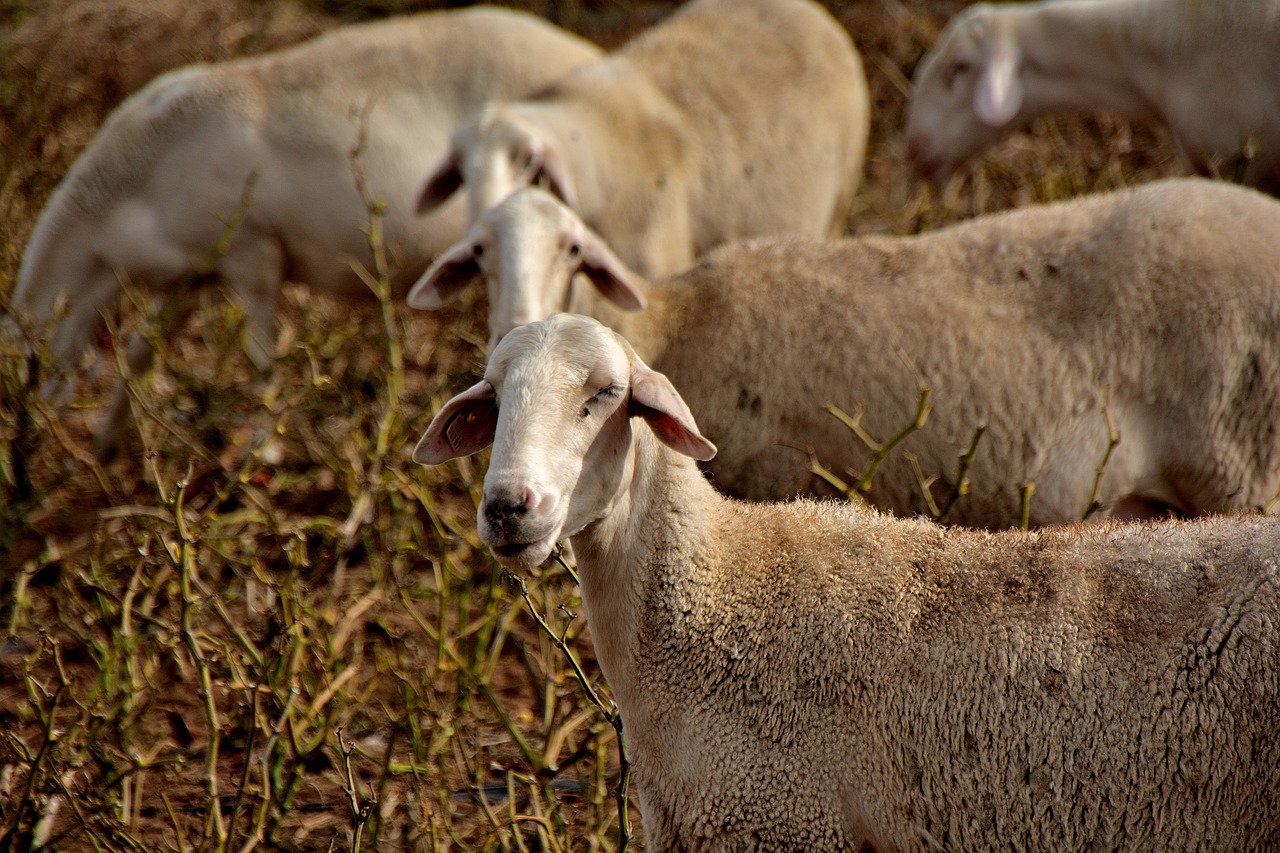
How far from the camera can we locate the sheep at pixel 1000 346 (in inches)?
137

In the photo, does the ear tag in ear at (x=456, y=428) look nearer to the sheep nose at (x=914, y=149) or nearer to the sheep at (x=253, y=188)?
the sheep at (x=253, y=188)

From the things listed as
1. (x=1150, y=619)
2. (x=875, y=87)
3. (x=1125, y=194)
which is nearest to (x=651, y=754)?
(x=1150, y=619)

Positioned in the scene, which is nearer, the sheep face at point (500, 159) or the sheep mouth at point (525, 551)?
the sheep mouth at point (525, 551)

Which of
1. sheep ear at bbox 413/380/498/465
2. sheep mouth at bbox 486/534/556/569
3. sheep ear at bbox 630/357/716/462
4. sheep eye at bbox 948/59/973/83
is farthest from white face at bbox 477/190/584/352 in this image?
sheep eye at bbox 948/59/973/83

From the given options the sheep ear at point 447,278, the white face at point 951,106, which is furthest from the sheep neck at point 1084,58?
the sheep ear at point 447,278

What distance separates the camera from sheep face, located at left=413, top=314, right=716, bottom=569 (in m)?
2.16

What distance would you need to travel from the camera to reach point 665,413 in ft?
7.75

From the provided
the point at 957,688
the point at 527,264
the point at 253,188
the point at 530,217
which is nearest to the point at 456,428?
the point at 957,688

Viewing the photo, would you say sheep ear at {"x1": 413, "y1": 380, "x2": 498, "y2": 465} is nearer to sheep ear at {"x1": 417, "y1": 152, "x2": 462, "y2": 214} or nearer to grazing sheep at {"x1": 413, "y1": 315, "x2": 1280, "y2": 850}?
grazing sheep at {"x1": 413, "y1": 315, "x2": 1280, "y2": 850}

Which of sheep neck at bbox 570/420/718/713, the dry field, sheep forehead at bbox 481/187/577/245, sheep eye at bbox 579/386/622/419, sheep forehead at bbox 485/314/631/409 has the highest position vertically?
sheep forehead at bbox 485/314/631/409

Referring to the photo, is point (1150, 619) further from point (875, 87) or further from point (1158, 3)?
point (875, 87)

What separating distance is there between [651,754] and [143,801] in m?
1.58

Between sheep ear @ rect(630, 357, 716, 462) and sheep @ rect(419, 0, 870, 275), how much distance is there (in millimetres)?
2388

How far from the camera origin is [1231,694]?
7.09 ft
